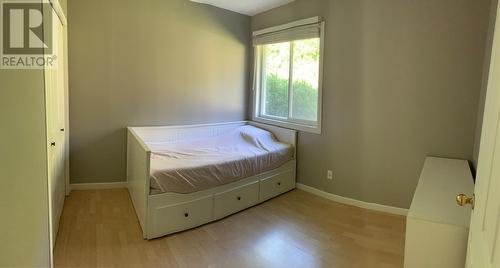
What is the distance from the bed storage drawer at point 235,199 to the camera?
122 inches

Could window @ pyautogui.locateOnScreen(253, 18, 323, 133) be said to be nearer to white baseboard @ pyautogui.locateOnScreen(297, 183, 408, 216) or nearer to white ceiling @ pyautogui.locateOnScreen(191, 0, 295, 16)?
white ceiling @ pyautogui.locateOnScreen(191, 0, 295, 16)

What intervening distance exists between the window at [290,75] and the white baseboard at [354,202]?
707 millimetres

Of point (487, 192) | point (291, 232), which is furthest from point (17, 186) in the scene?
point (291, 232)

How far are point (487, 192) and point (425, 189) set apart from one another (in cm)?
119

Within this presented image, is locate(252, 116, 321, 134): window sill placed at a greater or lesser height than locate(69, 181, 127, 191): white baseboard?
greater

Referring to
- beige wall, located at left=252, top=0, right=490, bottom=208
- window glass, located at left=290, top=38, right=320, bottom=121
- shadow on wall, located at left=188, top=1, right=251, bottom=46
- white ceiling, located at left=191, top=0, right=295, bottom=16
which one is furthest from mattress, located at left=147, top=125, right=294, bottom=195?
white ceiling, located at left=191, top=0, right=295, bottom=16

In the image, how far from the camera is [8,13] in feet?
4.35

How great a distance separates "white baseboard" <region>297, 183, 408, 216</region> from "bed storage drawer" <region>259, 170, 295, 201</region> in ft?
0.58

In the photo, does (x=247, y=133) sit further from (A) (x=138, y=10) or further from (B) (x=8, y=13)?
(B) (x=8, y=13)

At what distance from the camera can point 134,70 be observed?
3842 mm

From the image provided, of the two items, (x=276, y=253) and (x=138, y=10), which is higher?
(x=138, y=10)

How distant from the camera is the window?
3859mm

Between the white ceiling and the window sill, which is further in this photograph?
the white ceiling

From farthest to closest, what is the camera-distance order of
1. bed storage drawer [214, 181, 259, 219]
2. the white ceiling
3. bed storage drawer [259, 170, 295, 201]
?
the white ceiling, bed storage drawer [259, 170, 295, 201], bed storage drawer [214, 181, 259, 219]
